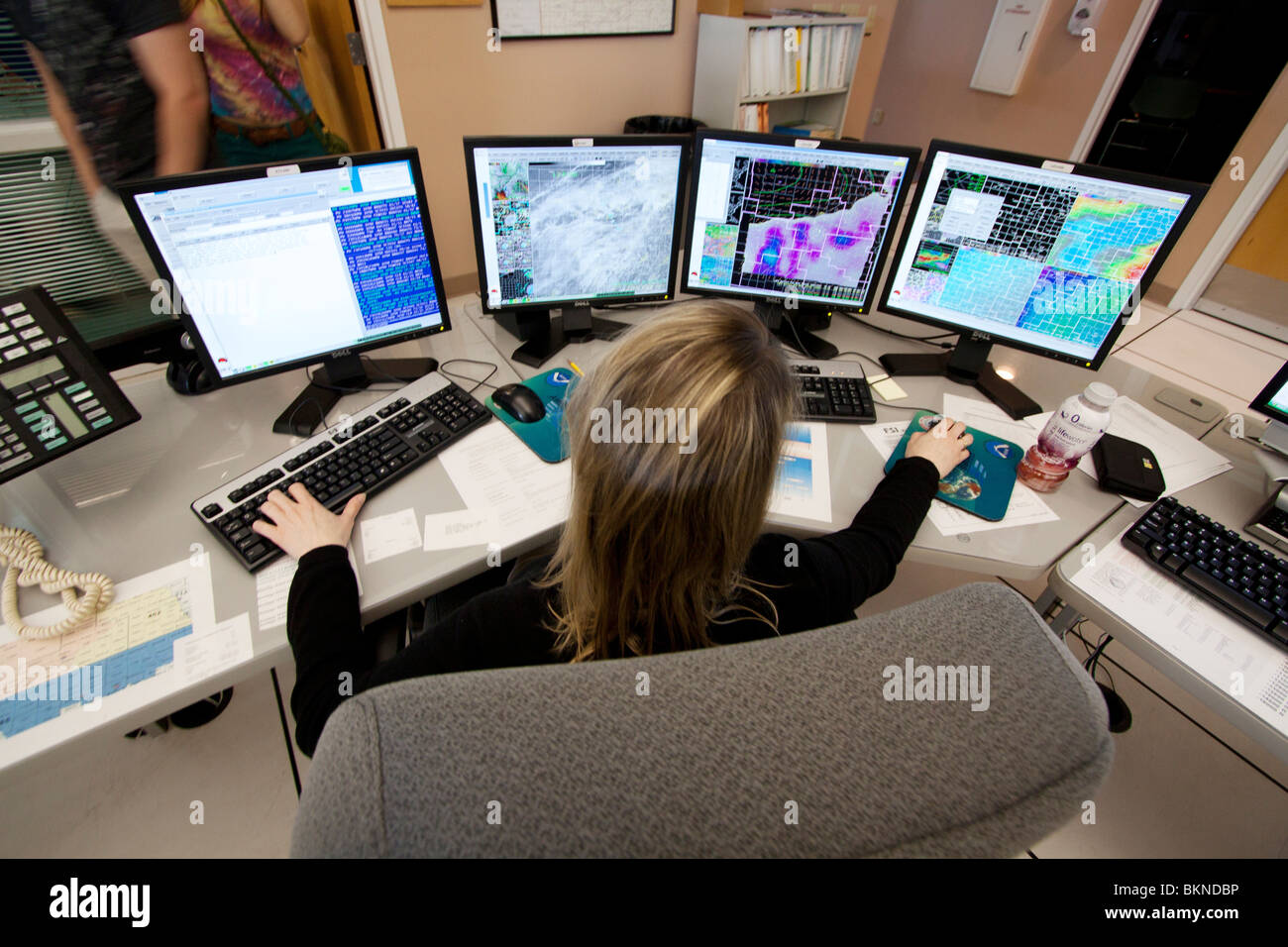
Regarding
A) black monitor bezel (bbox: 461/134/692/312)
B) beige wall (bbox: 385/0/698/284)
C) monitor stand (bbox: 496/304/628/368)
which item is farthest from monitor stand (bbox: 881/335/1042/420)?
beige wall (bbox: 385/0/698/284)

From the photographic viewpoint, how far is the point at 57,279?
105 cm

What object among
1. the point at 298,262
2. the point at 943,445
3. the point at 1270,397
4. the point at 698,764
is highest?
the point at 698,764

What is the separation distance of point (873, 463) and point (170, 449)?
4.54 ft

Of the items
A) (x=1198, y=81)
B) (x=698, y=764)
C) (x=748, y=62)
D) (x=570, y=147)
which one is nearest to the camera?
(x=698, y=764)

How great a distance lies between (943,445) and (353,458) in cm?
112

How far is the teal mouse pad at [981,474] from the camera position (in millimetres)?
1139

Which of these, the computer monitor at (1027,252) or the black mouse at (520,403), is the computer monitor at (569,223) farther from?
the computer monitor at (1027,252)

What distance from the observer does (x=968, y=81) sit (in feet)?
13.2

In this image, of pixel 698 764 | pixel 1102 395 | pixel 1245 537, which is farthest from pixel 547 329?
pixel 1245 537

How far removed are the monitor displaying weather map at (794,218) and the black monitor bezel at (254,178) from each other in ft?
1.93

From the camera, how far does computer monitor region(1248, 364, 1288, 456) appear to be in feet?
3.84

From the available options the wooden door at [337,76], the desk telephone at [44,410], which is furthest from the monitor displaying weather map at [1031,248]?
the wooden door at [337,76]

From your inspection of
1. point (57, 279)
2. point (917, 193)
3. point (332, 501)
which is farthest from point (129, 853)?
point (917, 193)

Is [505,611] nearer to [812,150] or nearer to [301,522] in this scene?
[301,522]
